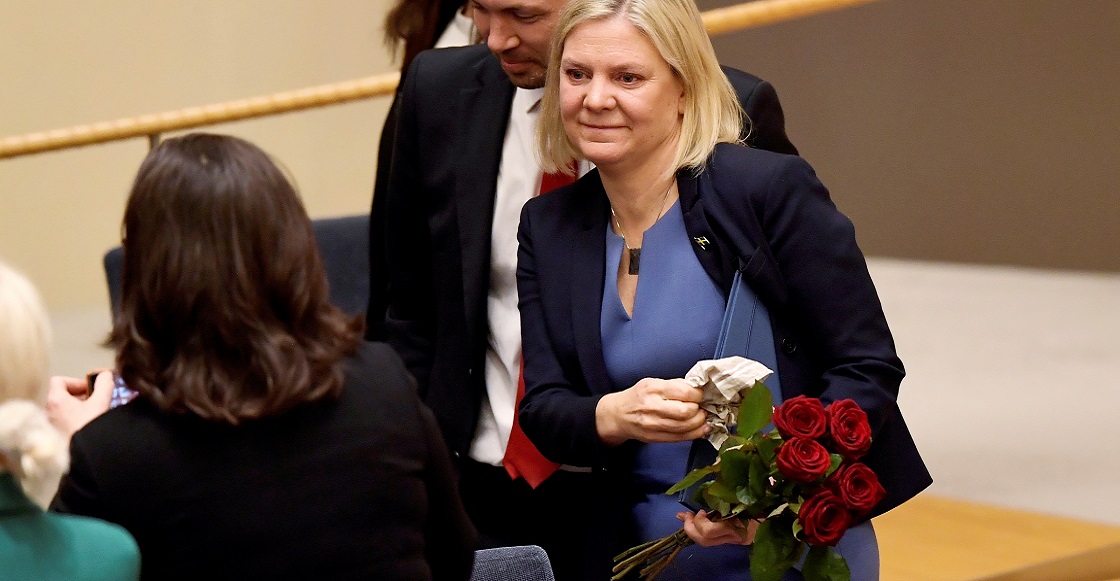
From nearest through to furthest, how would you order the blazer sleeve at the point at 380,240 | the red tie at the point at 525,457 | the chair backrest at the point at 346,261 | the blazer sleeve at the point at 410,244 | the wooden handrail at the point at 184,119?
the red tie at the point at 525,457
the blazer sleeve at the point at 410,244
the blazer sleeve at the point at 380,240
the chair backrest at the point at 346,261
the wooden handrail at the point at 184,119

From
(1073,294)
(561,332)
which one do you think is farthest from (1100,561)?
(1073,294)

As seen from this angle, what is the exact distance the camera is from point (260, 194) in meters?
1.57

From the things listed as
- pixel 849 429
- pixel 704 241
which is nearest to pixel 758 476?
pixel 849 429

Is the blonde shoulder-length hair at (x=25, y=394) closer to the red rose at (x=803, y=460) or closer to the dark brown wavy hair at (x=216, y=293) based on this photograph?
the dark brown wavy hair at (x=216, y=293)

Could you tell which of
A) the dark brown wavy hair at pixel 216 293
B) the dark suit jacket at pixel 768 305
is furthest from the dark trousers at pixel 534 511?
the dark brown wavy hair at pixel 216 293

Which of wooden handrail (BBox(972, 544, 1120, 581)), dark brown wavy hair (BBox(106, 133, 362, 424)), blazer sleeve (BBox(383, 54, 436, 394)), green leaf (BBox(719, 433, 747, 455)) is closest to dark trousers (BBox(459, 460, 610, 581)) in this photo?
blazer sleeve (BBox(383, 54, 436, 394))

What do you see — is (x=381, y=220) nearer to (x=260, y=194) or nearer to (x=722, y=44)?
(x=260, y=194)

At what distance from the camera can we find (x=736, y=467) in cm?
186

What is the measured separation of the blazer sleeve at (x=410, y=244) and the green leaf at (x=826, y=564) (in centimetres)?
97

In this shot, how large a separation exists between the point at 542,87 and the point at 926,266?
6.51 metres

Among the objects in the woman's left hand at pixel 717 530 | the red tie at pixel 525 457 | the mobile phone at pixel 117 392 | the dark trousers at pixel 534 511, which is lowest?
the dark trousers at pixel 534 511

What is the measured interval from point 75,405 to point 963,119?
722 cm

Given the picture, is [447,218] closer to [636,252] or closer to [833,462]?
[636,252]

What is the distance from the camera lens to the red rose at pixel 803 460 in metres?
1.78
